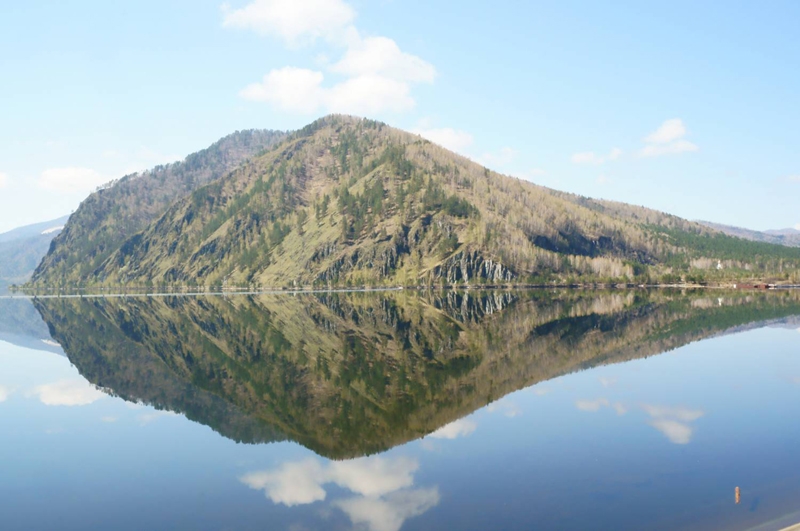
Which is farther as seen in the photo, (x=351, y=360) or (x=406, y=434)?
(x=351, y=360)

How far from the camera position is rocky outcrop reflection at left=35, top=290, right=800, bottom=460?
139 ft

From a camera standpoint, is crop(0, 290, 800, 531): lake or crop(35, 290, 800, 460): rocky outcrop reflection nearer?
crop(0, 290, 800, 531): lake

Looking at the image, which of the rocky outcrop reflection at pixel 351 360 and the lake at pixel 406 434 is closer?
the lake at pixel 406 434

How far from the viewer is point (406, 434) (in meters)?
38.2

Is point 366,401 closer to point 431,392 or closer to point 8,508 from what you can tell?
point 431,392

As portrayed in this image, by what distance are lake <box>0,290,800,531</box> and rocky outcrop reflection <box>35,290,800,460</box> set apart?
1.23 feet

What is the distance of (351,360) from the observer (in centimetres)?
6425

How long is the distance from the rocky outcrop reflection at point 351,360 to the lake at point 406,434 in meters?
0.38

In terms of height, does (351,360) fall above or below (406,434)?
above

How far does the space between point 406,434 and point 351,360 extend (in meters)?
26.6

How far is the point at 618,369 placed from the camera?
2410 inches

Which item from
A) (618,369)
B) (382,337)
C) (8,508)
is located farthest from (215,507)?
(382,337)

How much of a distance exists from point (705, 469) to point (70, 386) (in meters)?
54.3

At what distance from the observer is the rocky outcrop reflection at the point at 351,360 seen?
42219mm
